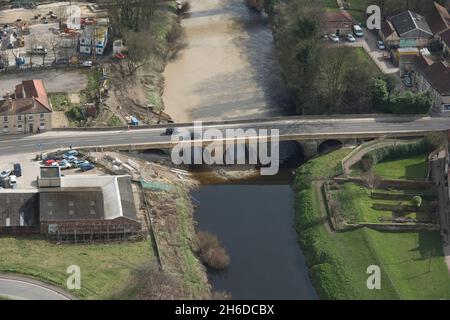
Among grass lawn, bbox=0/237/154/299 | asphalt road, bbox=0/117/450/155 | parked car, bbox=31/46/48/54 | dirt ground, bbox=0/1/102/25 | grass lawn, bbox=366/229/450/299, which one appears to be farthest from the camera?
dirt ground, bbox=0/1/102/25

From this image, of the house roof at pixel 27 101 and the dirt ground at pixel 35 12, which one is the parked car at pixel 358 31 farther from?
the house roof at pixel 27 101

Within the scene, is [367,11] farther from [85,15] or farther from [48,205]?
[48,205]

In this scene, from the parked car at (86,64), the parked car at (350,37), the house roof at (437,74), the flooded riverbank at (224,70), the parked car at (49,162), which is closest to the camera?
the parked car at (49,162)

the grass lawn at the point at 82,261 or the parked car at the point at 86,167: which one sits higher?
the parked car at the point at 86,167

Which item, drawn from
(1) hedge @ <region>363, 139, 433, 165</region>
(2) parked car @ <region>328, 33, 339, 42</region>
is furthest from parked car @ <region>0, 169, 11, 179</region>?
(2) parked car @ <region>328, 33, 339, 42</region>

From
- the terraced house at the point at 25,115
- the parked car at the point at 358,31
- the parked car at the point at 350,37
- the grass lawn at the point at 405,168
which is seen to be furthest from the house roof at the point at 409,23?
the terraced house at the point at 25,115

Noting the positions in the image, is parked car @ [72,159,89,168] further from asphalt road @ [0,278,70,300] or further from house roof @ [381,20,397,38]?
house roof @ [381,20,397,38]
